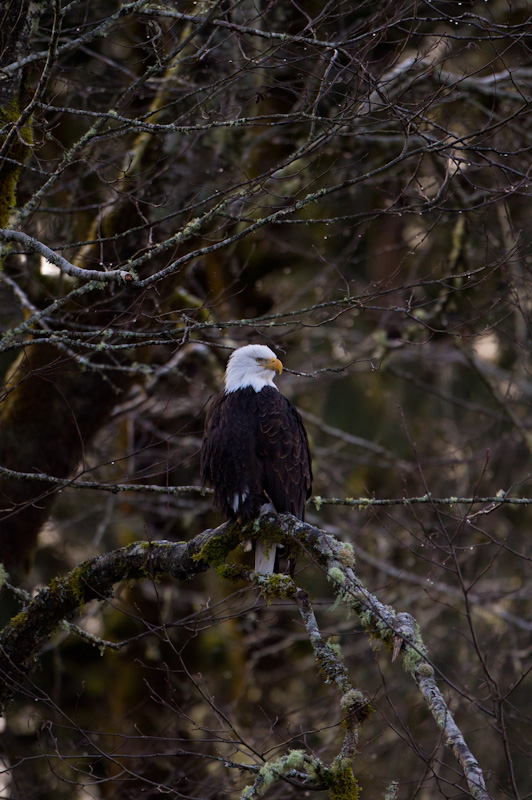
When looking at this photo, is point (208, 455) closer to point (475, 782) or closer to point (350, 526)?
point (475, 782)

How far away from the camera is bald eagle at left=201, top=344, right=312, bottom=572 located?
4809mm

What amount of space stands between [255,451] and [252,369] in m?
0.56

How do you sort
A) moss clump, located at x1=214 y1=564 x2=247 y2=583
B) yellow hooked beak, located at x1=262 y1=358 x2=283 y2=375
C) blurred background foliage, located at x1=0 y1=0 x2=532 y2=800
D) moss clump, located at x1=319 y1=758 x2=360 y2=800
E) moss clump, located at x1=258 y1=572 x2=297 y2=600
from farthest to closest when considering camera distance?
yellow hooked beak, located at x1=262 y1=358 x2=283 y2=375 → moss clump, located at x1=214 y1=564 x2=247 y2=583 → blurred background foliage, located at x1=0 y1=0 x2=532 y2=800 → moss clump, located at x1=258 y1=572 x2=297 y2=600 → moss clump, located at x1=319 y1=758 x2=360 y2=800

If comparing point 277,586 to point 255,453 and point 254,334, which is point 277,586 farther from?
point 254,334

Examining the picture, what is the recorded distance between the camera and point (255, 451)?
16.1ft

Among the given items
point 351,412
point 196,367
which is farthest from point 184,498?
point 351,412

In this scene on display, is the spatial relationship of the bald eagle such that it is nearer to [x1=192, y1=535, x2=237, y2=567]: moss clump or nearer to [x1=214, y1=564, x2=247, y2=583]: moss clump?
[x1=192, y1=535, x2=237, y2=567]: moss clump

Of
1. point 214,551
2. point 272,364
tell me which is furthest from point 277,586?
point 272,364

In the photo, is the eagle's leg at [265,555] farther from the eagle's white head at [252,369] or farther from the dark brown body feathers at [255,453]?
the eagle's white head at [252,369]

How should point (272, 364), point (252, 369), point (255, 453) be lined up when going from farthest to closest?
point (252, 369) < point (272, 364) < point (255, 453)

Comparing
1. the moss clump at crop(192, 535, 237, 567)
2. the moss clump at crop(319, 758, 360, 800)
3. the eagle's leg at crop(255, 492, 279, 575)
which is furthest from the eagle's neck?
the moss clump at crop(319, 758, 360, 800)

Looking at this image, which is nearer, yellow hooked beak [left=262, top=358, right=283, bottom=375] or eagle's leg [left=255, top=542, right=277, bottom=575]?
eagle's leg [left=255, top=542, right=277, bottom=575]

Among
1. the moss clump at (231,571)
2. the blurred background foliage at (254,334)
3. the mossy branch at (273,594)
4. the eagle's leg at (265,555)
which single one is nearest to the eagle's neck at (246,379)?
the blurred background foliage at (254,334)

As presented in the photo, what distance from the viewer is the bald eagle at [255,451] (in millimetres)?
4809
